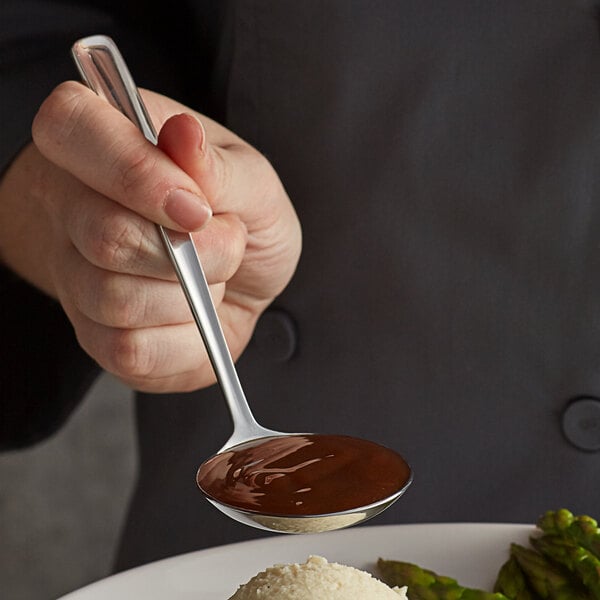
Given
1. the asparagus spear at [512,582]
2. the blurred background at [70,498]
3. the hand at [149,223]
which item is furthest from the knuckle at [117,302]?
the blurred background at [70,498]

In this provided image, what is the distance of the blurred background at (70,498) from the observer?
2.96m

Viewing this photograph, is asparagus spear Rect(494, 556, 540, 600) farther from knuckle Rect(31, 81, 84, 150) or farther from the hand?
knuckle Rect(31, 81, 84, 150)

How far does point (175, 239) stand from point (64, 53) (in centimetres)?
43

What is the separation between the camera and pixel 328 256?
3.49ft

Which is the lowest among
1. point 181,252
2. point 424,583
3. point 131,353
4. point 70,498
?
point 70,498

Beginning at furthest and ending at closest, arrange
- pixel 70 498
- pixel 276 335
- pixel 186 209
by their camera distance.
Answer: pixel 70 498
pixel 276 335
pixel 186 209

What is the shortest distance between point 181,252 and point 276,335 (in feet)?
1.13

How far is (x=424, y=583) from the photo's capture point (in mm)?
798

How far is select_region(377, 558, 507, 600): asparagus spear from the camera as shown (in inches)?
31.3

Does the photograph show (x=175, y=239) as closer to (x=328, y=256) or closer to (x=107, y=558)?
(x=328, y=256)

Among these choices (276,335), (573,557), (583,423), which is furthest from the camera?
(276,335)

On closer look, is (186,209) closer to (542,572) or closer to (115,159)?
(115,159)

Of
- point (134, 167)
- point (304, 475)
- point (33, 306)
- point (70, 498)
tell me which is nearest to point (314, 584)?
point (304, 475)

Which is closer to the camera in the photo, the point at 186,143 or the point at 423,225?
the point at 186,143
